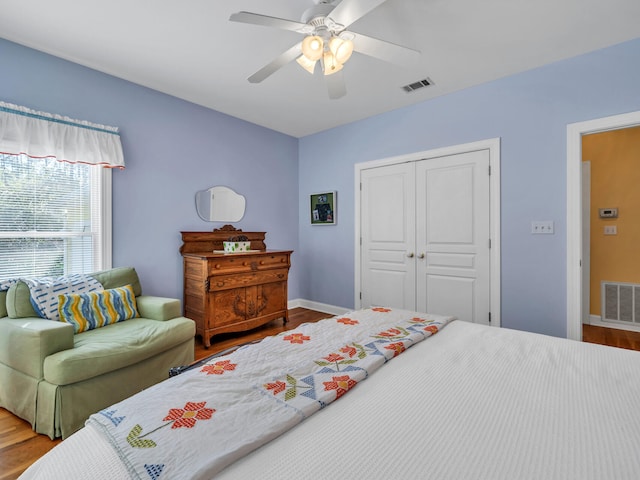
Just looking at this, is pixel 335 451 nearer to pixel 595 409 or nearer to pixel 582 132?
pixel 595 409

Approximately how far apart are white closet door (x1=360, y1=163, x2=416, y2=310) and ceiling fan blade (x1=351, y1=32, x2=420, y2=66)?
66.3 inches

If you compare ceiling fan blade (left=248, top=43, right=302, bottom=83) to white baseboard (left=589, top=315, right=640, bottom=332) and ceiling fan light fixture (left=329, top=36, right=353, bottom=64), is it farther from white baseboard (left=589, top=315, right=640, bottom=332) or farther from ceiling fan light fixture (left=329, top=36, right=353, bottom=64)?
white baseboard (left=589, top=315, right=640, bottom=332)

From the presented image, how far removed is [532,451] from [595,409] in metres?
0.34

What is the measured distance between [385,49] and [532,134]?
174 cm

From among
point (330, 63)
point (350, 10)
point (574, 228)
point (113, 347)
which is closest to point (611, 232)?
point (574, 228)

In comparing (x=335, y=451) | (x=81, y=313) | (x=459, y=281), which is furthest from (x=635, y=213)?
(x=81, y=313)

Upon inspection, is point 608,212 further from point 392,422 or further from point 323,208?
point 392,422

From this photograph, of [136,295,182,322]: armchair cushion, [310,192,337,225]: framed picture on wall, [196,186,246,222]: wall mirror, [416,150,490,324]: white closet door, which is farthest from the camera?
[310,192,337,225]: framed picture on wall

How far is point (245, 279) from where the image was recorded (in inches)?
131

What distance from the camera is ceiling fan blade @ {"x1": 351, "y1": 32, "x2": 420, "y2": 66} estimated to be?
1.85m

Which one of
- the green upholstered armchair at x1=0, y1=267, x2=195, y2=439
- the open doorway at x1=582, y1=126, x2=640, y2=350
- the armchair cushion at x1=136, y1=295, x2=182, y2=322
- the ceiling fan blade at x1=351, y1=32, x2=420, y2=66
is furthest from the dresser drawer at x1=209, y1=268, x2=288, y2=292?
the open doorway at x1=582, y1=126, x2=640, y2=350

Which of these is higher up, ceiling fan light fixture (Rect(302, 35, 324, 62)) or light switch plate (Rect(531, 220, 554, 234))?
ceiling fan light fixture (Rect(302, 35, 324, 62))

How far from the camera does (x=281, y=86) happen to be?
10.00 ft

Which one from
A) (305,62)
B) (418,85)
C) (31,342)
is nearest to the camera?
(31,342)
